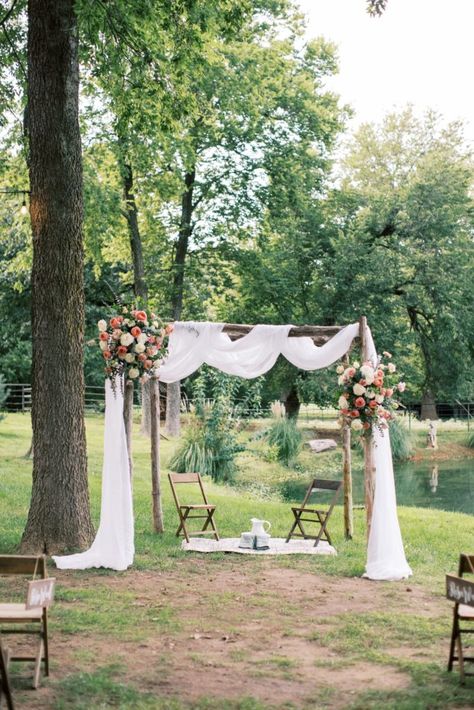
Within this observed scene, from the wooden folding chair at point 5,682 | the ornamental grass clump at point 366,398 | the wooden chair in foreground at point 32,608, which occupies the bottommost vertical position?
the wooden folding chair at point 5,682

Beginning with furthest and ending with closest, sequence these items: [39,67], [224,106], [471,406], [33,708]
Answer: [471,406]
[224,106]
[39,67]
[33,708]

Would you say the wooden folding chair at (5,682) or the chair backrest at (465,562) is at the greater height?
the chair backrest at (465,562)

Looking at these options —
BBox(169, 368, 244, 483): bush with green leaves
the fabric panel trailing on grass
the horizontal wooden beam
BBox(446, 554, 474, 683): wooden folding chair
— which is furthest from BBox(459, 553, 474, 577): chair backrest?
BBox(169, 368, 244, 483): bush with green leaves

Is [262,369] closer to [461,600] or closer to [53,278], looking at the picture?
[53,278]

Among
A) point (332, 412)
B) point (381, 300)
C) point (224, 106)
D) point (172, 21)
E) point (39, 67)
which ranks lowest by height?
point (332, 412)

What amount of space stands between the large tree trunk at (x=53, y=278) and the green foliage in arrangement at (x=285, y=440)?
40.4ft

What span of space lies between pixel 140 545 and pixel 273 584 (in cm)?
249

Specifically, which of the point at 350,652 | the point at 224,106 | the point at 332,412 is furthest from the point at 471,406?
the point at 350,652

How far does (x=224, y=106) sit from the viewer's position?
21.7 m

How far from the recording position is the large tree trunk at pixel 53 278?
10289mm

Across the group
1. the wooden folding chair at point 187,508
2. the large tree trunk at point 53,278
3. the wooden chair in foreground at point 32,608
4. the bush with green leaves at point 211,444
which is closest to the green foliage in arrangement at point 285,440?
the bush with green leaves at point 211,444

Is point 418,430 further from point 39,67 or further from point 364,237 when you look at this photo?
point 39,67

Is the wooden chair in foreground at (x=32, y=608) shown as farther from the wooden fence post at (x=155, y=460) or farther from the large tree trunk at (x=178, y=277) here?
the large tree trunk at (x=178, y=277)

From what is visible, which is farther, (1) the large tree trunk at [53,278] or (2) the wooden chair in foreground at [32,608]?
(1) the large tree trunk at [53,278]
